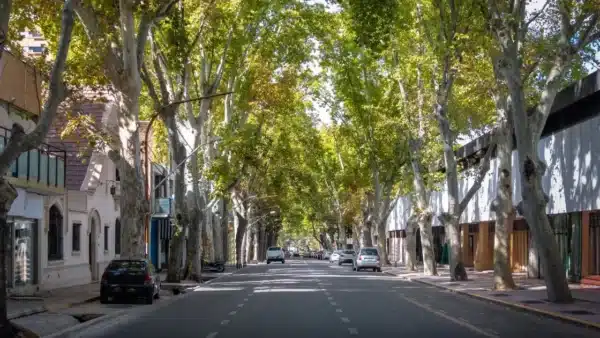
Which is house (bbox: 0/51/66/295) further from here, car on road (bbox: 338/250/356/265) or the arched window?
car on road (bbox: 338/250/356/265)

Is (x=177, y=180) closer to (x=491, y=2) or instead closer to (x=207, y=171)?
(x=207, y=171)

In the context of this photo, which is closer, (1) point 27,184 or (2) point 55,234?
(1) point 27,184

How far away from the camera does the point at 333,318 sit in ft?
70.5

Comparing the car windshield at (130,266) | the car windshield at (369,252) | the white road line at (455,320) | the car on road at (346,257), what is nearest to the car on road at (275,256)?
the car on road at (346,257)

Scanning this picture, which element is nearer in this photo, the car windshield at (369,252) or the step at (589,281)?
the step at (589,281)

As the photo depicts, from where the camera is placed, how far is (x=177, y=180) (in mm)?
37906

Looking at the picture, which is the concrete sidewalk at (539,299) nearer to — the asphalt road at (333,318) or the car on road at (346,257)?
the asphalt road at (333,318)

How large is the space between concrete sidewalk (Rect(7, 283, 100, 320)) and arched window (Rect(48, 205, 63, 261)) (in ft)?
6.16

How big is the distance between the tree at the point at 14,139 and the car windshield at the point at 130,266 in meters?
11.9

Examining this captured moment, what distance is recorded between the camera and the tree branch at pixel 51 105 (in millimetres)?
15648

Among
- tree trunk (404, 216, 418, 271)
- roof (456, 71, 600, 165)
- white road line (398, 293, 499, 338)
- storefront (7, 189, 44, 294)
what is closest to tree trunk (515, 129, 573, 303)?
white road line (398, 293, 499, 338)

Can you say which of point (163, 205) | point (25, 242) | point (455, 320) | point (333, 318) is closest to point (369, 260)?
point (163, 205)

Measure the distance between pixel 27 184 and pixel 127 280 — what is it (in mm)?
5108

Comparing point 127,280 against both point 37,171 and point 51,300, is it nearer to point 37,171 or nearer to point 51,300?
point 51,300
